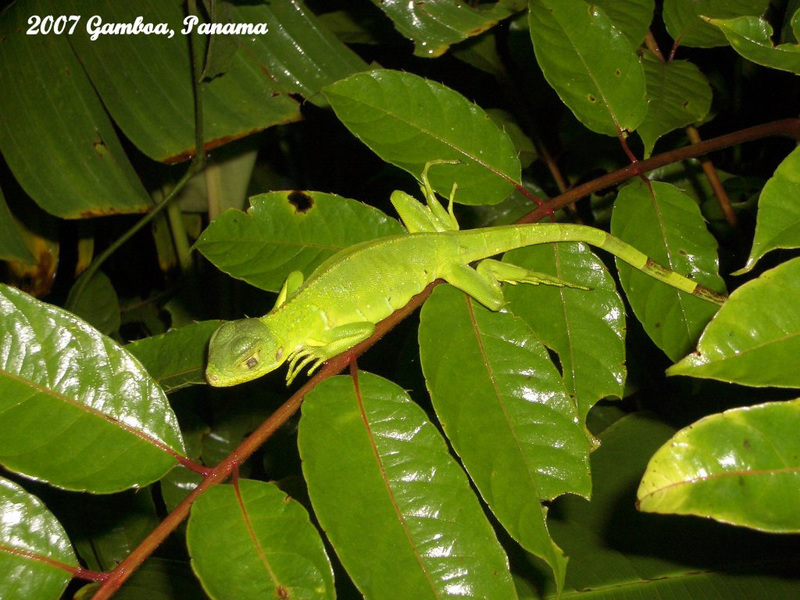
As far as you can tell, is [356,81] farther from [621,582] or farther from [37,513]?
[621,582]

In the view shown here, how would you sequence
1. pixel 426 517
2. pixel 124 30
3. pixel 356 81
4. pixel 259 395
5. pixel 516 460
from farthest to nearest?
pixel 259 395
pixel 124 30
pixel 356 81
pixel 516 460
pixel 426 517

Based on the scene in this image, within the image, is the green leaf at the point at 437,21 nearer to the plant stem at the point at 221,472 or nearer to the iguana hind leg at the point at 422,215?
the iguana hind leg at the point at 422,215

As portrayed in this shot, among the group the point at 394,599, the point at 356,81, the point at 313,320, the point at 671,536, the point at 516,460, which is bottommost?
the point at 671,536

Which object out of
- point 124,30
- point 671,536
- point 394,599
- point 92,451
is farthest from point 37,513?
point 124,30

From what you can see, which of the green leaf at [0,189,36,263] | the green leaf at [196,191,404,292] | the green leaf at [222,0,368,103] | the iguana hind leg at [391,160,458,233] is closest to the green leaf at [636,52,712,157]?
the iguana hind leg at [391,160,458,233]

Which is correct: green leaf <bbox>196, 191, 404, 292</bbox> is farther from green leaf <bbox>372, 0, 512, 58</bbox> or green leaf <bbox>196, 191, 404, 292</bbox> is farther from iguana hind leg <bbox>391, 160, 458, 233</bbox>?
green leaf <bbox>372, 0, 512, 58</bbox>
